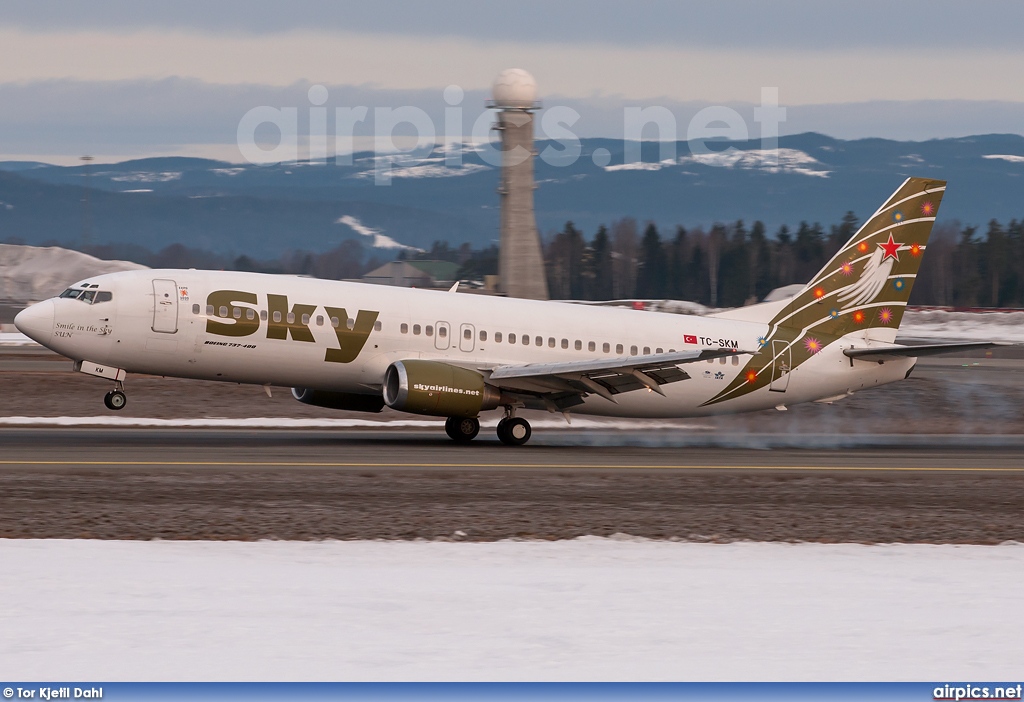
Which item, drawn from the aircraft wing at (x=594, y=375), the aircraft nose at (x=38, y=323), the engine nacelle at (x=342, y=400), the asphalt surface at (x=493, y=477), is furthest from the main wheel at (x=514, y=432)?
the aircraft nose at (x=38, y=323)

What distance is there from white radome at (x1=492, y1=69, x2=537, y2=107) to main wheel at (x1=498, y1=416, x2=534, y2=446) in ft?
207

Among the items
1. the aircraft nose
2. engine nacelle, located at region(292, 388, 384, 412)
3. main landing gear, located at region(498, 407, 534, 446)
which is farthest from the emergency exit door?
main landing gear, located at region(498, 407, 534, 446)

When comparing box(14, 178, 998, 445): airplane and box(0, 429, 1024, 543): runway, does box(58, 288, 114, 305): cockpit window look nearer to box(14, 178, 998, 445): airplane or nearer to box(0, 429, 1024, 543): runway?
box(14, 178, 998, 445): airplane

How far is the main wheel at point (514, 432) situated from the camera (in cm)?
3014

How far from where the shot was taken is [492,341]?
3027cm

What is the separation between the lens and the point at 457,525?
59.1 feet

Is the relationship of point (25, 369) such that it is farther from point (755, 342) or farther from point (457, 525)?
point (457, 525)

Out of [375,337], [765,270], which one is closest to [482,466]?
[375,337]

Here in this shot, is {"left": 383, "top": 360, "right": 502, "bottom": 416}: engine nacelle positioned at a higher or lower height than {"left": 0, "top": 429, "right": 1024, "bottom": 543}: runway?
higher

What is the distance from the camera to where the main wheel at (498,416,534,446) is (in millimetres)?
30141

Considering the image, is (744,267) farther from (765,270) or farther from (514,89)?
(514,89)

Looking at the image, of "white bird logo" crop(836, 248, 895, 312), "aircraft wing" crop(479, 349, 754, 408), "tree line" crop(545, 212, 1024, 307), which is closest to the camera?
"aircraft wing" crop(479, 349, 754, 408)

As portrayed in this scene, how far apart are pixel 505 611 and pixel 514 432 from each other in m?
17.5

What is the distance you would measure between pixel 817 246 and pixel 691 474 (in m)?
167
